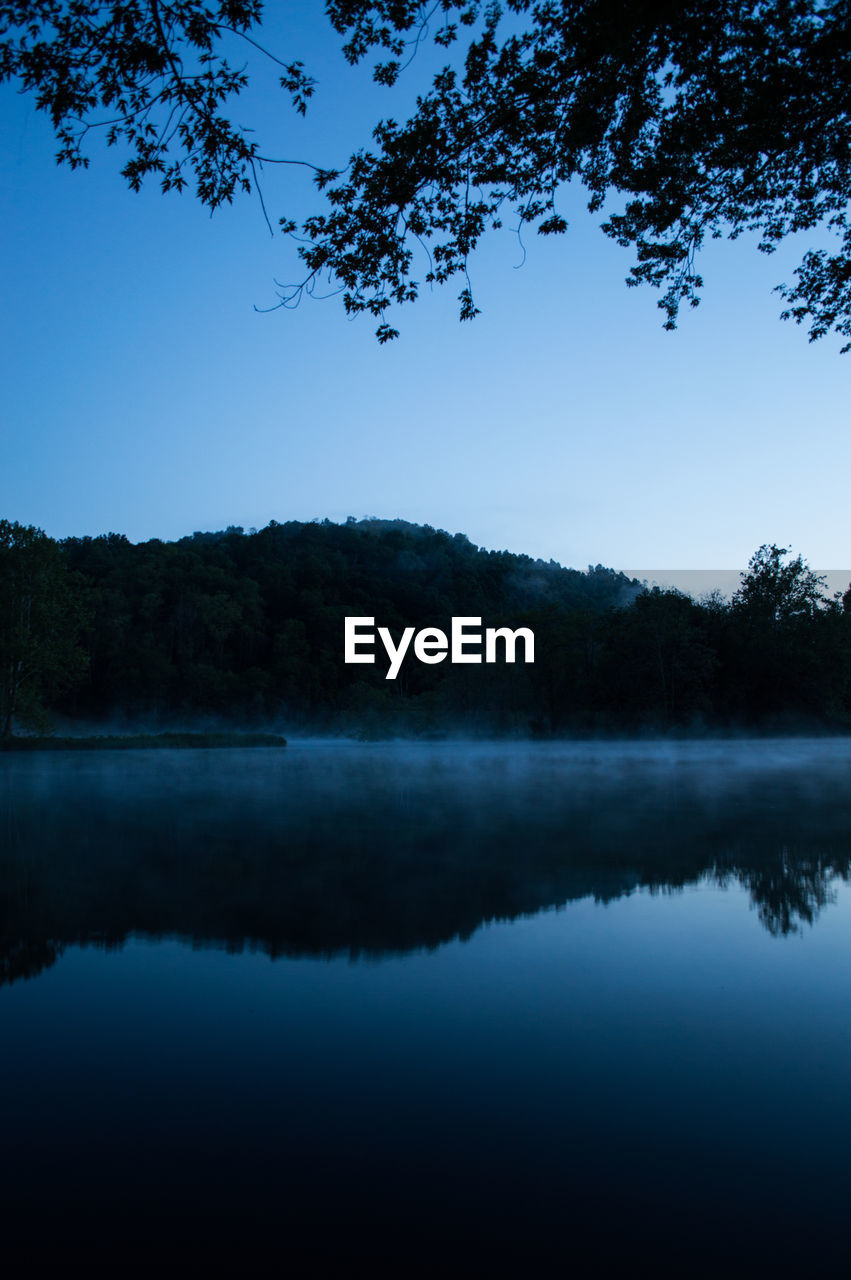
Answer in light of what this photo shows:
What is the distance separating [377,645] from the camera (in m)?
83.2

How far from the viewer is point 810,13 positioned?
22.2 feet

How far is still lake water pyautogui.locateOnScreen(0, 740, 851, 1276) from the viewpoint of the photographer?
2.79 m

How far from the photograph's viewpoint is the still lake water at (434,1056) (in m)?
2.79

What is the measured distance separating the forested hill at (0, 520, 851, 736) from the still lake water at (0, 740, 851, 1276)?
36.9 meters

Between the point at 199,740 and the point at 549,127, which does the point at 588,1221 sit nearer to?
the point at 549,127

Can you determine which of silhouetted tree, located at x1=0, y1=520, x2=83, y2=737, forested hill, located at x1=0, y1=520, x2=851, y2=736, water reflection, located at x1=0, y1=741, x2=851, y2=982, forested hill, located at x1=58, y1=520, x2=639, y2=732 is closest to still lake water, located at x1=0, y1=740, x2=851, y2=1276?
water reflection, located at x1=0, y1=741, x2=851, y2=982

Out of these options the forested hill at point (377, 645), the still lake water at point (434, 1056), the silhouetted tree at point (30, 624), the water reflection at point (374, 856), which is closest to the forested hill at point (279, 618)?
the forested hill at point (377, 645)

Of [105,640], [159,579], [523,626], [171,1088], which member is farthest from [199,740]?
[171,1088]

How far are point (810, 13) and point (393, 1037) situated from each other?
8.22m

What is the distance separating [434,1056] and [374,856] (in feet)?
17.9

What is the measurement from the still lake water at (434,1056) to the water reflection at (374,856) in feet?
0.22

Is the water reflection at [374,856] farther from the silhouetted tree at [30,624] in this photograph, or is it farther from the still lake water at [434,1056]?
the silhouetted tree at [30,624]

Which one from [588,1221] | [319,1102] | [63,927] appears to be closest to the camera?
[588,1221]

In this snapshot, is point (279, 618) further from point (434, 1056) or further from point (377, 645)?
point (434, 1056)
